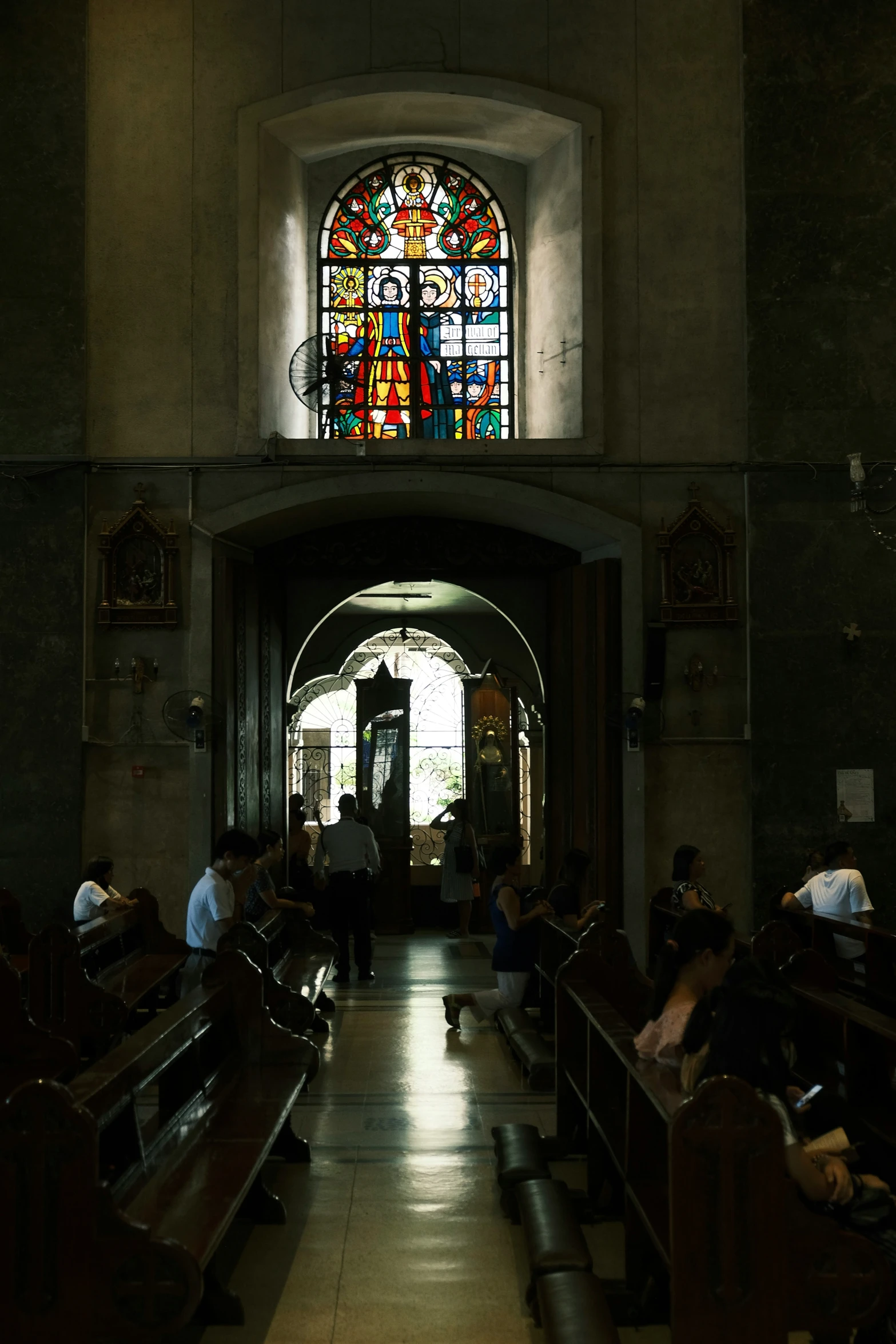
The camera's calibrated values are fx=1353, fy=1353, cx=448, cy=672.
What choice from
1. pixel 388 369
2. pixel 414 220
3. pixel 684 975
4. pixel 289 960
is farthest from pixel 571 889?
pixel 414 220

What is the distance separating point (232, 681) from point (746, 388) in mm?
4886

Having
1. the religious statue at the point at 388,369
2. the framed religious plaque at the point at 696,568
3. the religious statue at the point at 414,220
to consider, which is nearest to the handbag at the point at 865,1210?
the framed religious plaque at the point at 696,568

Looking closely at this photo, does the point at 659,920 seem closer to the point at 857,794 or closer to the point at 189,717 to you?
the point at 857,794

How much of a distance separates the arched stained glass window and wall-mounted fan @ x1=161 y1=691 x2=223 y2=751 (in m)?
3.37

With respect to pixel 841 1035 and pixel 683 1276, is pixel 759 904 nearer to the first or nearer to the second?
pixel 841 1035

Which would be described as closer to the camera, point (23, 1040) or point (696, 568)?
point (23, 1040)

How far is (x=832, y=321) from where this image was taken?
11.1 metres

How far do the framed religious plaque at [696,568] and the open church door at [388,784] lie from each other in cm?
460

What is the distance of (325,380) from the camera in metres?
11.5

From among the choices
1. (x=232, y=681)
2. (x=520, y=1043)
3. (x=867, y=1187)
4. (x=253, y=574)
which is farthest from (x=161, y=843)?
(x=867, y=1187)

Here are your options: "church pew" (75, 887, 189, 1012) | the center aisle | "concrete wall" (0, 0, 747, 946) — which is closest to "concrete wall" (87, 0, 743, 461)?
"concrete wall" (0, 0, 747, 946)

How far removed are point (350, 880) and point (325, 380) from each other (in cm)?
421

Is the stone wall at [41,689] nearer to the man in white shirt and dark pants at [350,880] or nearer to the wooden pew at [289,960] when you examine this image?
the man in white shirt and dark pants at [350,880]

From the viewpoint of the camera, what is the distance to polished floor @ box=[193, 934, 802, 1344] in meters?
4.19
